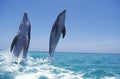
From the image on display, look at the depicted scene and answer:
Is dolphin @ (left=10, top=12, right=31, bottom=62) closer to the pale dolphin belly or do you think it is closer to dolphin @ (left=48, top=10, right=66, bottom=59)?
the pale dolphin belly

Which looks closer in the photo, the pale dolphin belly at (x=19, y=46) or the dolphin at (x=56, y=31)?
the dolphin at (x=56, y=31)

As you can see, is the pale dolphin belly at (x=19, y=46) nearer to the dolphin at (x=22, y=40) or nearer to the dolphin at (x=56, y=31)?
the dolphin at (x=22, y=40)

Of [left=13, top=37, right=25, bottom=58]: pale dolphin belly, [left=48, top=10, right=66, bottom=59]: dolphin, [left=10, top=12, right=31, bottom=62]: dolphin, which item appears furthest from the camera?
[left=13, top=37, right=25, bottom=58]: pale dolphin belly

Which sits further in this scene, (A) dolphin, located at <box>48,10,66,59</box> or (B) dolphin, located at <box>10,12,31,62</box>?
(B) dolphin, located at <box>10,12,31,62</box>

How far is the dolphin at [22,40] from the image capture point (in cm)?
1389

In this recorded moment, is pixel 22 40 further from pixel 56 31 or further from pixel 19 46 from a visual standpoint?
pixel 56 31

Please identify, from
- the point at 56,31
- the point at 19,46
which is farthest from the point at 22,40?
the point at 56,31

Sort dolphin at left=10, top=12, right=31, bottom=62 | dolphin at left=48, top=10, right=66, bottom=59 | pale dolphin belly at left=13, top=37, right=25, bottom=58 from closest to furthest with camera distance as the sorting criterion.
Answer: dolphin at left=48, top=10, right=66, bottom=59, dolphin at left=10, top=12, right=31, bottom=62, pale dolphin belly at left=13, top=37, right=25, bottom=58

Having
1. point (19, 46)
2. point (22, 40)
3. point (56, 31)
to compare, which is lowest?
point (19, 46)

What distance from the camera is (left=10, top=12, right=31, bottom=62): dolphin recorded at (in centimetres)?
1389

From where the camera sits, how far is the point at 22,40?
1400 centimetres

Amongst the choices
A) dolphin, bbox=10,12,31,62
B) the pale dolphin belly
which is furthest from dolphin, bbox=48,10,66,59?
the pale dolphin belly

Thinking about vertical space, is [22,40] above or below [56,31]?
below

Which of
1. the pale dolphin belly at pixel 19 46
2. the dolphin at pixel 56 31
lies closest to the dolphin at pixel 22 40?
the pale dolphin belly at pixel 19 46
